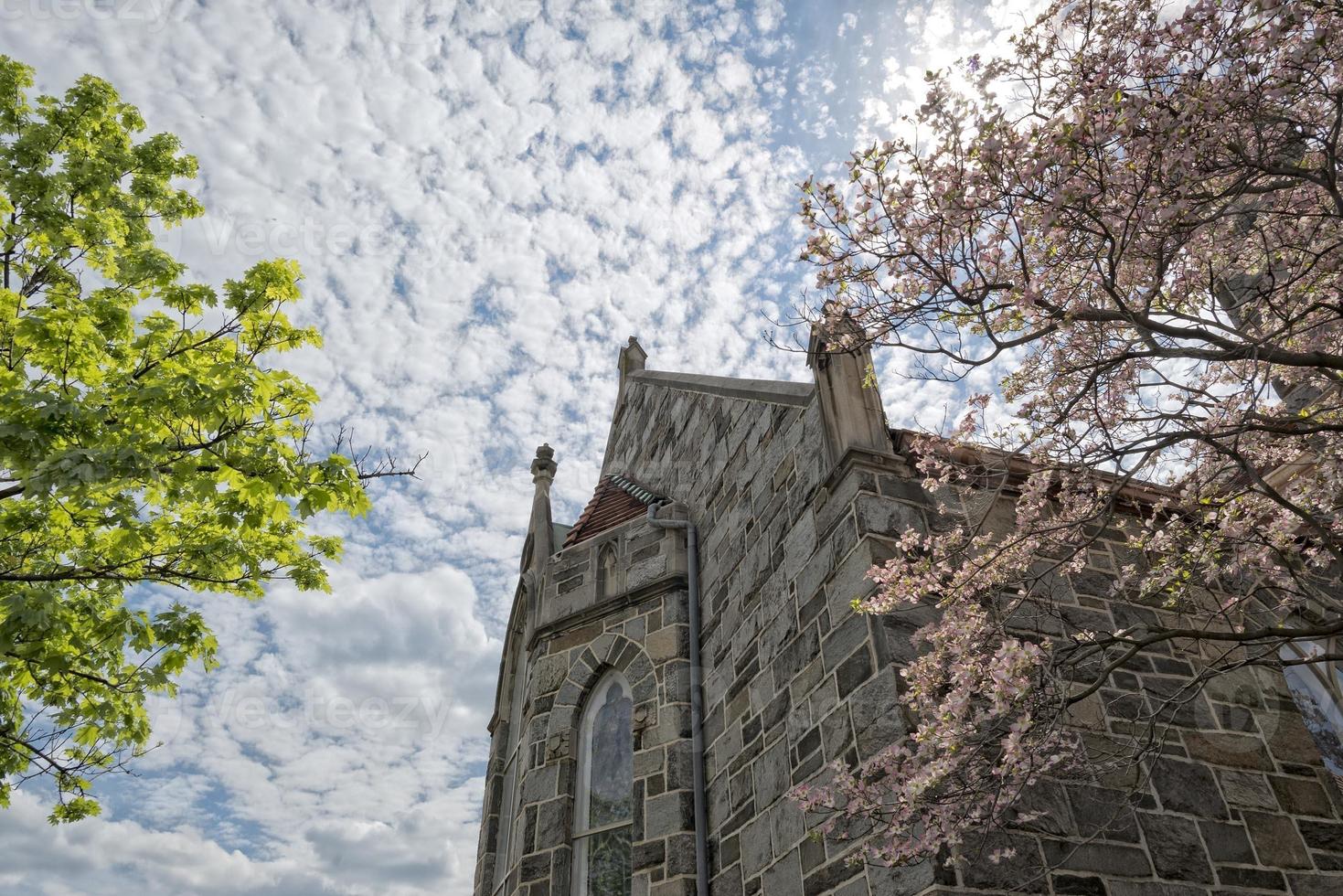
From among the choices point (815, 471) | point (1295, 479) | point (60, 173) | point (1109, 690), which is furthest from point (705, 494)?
point (60, 173)

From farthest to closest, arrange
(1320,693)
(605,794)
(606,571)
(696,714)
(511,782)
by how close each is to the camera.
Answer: (511,782) → (606,571) → (605,794) → (696,714) → (1320,693)

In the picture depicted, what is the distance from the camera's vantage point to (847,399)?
7266 millimetres

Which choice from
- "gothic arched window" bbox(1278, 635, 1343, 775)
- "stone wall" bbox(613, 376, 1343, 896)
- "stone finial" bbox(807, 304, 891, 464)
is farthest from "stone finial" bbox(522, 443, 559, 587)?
"gothic arched window" bbox(1278, 635, 1343, 775)

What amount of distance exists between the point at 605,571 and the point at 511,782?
308 cm

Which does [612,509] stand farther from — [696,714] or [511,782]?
[696,714]

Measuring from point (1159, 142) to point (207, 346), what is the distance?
7158 millimetres

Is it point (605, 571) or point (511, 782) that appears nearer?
point (605, 571)

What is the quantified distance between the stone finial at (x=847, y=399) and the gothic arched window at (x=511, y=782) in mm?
5435

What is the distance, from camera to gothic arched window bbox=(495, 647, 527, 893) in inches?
380

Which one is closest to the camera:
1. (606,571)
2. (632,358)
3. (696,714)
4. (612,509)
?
(696,714)

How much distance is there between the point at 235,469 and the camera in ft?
20.9

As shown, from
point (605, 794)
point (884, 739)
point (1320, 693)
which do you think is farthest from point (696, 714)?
point (1320, 693)

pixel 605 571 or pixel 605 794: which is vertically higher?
pixel 605 571

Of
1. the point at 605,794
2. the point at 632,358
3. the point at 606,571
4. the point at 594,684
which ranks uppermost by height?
the point at 632,358
